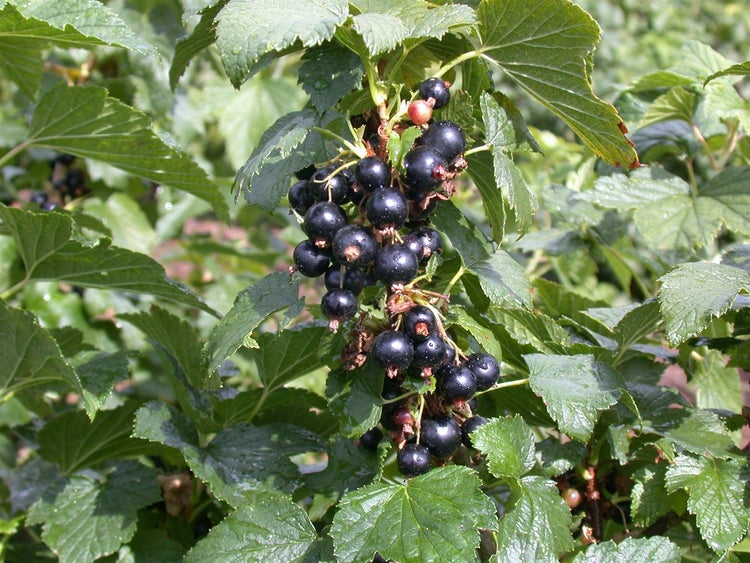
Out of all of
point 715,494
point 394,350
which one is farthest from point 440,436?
point 715,494

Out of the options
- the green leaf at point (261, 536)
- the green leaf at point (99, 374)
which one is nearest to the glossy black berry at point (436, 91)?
the green leaf at point (261, 536)

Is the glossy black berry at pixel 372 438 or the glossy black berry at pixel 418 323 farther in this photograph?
the glossy black berry at pixel 372 438

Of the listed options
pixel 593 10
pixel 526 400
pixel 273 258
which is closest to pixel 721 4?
pixel 593 10

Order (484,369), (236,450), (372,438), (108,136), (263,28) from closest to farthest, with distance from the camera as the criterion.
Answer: (263,28) < (484,369) < (372,438) < (236,450) < (108,136)

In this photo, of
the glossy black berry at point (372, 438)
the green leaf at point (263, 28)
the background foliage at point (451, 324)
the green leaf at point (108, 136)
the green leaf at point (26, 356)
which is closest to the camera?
the green leaf at point (263, 28)

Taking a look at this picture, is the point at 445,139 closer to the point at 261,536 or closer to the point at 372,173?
the point at 372,173

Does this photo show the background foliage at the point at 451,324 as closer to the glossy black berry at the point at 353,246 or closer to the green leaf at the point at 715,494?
the green leaf at the point at 715,494

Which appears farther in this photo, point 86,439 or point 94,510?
point 86,439

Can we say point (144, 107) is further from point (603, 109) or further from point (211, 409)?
point (603, 109)
